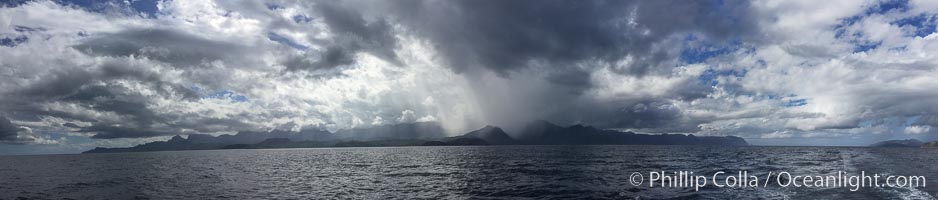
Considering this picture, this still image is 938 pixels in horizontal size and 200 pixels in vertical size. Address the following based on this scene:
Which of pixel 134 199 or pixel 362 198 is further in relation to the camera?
pixel 134 199

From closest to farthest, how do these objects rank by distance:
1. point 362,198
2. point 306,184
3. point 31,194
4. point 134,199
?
point 362,198 → point 134,199 → point 31,194 → point 306,184

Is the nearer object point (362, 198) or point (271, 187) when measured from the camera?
point (362, 198)

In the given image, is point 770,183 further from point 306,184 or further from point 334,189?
point 306,184

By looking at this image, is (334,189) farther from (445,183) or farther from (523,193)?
(523,193)

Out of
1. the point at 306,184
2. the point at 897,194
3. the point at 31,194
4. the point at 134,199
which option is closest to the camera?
the point at 897,194

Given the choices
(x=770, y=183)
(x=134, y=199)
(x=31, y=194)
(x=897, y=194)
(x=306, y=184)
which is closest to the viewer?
(x=897, y=194)

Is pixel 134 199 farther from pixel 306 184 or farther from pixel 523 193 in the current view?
pixel 523 193

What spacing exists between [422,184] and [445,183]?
292cm

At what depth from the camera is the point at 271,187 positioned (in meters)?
54.1

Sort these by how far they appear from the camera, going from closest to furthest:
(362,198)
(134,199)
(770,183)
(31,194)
Result: (362,198), (134,199), (770,183), (31,194)

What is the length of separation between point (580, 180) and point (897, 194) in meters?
29.5

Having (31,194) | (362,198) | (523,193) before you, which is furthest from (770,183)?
(31,194)

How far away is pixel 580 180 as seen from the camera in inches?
2160

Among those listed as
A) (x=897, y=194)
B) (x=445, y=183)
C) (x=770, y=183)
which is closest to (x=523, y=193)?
(x=445, y=183)
